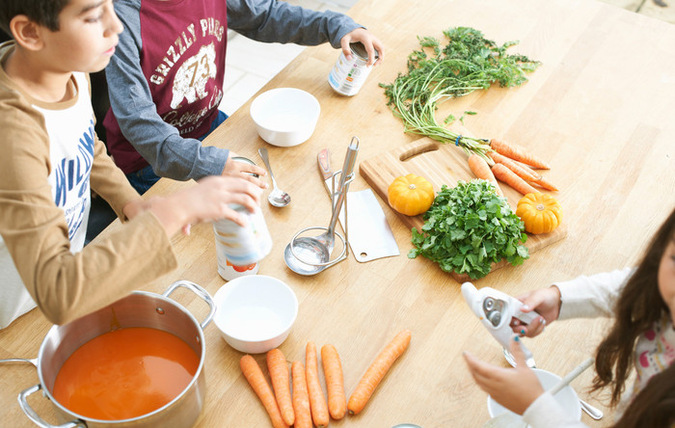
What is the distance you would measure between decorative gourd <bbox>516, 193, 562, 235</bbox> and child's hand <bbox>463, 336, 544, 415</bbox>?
0.46 m

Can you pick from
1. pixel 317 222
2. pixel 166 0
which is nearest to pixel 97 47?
pixel 166 0

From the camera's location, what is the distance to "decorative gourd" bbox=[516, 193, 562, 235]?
53.6 inches

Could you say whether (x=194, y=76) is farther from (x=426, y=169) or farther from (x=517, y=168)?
(x=517, y=168)

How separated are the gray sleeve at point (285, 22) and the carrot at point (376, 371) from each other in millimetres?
951

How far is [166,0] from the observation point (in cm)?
146

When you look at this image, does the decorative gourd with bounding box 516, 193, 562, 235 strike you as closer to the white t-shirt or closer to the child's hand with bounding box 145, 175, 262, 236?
the child's hand with bounding box 145, 175, 262, 236

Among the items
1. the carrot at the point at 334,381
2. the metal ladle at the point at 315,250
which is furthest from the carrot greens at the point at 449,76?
the carrot at the point at 334,381

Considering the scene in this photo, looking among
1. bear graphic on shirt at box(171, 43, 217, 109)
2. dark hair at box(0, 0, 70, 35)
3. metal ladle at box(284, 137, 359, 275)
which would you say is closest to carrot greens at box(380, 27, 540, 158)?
metal ladle at box(284, 137, 359, 275)

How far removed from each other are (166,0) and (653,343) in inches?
53.1

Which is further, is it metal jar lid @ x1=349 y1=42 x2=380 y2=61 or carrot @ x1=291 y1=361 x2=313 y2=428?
metal jar lid @ x1=349 y1=42 x2=380 y2=61

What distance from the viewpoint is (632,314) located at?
40.1 inches

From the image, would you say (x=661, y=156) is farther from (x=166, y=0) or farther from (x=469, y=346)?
(x=166, y=0)

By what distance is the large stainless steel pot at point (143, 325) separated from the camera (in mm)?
883

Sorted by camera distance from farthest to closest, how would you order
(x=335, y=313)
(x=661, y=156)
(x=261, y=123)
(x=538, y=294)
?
(x=661, y=156) < (x=261, y=123) < (x=335, y=313) < (x=538, y=294)
